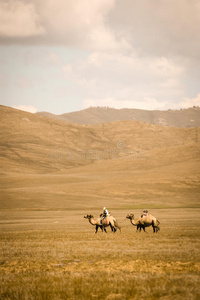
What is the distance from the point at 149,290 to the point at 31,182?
98.5 metres

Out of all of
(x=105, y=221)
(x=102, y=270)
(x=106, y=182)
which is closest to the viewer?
(x=102, y=270)

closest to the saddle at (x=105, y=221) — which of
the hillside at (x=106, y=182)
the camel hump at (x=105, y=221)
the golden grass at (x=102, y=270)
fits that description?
the camel hump at (x=105, y=221)

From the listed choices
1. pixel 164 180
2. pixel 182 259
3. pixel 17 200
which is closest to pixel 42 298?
pixel 182 259

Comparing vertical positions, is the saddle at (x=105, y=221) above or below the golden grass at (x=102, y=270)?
above

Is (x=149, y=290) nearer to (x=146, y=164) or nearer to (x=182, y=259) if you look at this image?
(x=182, y=259)

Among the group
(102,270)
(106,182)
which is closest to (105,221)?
(102,270)

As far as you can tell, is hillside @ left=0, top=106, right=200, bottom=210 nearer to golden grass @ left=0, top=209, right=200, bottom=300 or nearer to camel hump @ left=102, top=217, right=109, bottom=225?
camel hump @ left=102, top=217, right=109, bottom=225

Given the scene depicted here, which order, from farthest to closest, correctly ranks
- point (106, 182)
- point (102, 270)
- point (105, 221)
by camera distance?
point (106, 182) → point (105, 221) → point (102, 270)

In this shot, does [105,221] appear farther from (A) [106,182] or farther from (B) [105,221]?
(A) [106,182]

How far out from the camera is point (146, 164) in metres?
136

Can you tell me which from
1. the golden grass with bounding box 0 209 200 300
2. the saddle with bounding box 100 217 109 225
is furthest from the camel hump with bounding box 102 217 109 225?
the golden grass with bounding box 0 209 200 300

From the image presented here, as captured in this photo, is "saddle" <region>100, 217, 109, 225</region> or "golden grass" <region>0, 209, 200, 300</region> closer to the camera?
"golden grass" <region>0, 209, 200, 300</region>

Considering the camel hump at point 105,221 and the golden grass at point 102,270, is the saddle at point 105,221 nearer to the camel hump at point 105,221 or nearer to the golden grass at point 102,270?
the camel hump at point 105,221

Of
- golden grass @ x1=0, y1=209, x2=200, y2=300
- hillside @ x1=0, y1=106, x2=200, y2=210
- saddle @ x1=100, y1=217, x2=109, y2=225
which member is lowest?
golden grass @ x1=0, y1=209, x2=200, y2=300
